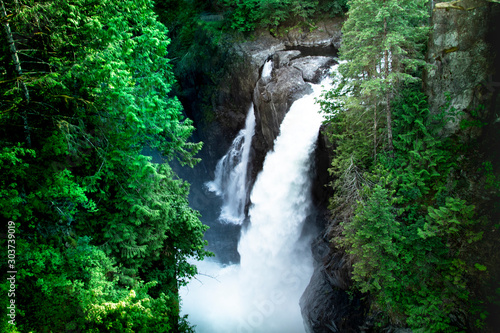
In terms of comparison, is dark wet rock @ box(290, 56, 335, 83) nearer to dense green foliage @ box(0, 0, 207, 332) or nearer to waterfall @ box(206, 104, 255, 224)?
waterfall @ box(206, 104, 255, 224)

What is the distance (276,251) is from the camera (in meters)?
14.8

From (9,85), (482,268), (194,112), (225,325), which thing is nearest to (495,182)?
(482,268)

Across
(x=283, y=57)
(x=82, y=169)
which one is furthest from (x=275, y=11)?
(x=82, y=169)

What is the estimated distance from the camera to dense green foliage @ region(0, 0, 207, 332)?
5.90 metres

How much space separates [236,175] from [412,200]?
1319 centimetres

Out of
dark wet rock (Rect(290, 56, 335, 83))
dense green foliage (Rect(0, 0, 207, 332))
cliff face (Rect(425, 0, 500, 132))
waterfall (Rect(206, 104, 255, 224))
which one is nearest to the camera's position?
dense green foliage (Rect(0, 0, 207, 332))

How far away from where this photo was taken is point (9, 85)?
244 inches

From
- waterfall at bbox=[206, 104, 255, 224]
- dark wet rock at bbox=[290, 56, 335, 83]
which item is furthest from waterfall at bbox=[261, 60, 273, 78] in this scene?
waterfall at bbox=[206, 104, 255, 224]

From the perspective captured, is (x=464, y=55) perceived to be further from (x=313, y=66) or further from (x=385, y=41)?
(x=313, y=66)

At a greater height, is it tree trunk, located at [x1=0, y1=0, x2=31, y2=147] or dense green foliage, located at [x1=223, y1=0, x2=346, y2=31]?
dense green foliage, located at [x1=223, y1=0, x2=346, y2=31]

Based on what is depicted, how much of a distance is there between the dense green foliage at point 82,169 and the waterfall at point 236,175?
35.1 feet

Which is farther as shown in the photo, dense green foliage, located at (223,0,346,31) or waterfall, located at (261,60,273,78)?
dense green foliage, located at (223,0,346,31)

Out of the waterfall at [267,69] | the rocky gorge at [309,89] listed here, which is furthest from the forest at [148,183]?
the waterfall at [267,69]

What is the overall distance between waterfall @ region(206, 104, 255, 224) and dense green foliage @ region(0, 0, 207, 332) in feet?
35.1
